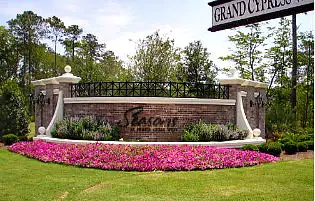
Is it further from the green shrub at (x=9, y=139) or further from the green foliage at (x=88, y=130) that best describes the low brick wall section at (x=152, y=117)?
the green shrub at (x=9, y=139)

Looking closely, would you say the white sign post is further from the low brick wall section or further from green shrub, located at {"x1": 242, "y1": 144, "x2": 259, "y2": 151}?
the low brick wall section

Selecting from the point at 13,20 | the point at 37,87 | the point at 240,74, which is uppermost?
the point at 13,20

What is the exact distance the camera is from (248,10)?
7.27 ft

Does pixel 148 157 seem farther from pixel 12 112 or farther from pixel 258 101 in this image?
pixel 12 112

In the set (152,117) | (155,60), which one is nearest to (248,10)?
(152,117)

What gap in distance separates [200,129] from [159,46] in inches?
599

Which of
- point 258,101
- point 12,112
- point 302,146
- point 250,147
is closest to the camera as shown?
point 250,147

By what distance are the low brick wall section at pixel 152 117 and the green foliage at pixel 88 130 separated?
38 cm

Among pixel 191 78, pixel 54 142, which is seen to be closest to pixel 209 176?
pixel 54 142

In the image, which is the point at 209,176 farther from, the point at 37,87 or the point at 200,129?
the point at 37,87

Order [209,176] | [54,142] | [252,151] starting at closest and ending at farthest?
[209,176] < [252,151] < [54,142]

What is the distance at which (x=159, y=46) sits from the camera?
2727 cm

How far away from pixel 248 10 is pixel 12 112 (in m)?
17.2

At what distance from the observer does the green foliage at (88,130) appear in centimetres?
1275
